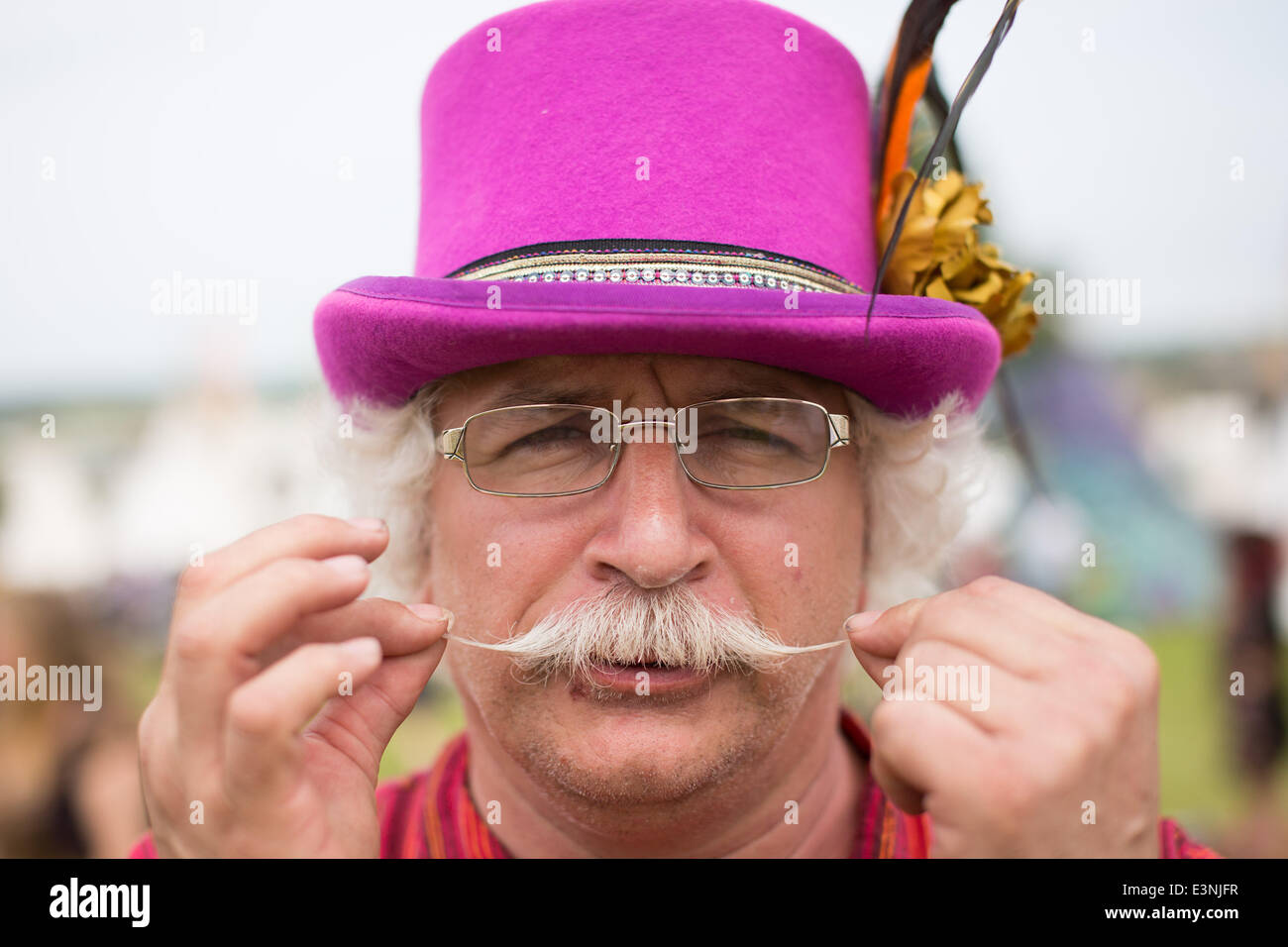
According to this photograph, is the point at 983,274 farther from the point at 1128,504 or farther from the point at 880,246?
the point at 1128,504

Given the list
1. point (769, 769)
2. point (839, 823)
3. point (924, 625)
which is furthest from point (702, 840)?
point (924, 625)

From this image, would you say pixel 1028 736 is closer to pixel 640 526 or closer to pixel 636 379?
pixel 640 526

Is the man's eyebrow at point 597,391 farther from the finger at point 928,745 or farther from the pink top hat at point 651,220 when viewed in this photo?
the finger at point 928,745

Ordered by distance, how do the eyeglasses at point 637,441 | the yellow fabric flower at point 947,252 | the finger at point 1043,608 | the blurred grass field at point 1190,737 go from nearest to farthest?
1. the finger at point 1043,608
2. the eyeglasses at point 637,441
3. the yellow fabric flower at point 947,252
4. the blurred grass field at point 1190,737

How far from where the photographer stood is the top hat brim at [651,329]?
1.58 m

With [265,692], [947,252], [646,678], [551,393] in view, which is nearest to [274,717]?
[265,692]

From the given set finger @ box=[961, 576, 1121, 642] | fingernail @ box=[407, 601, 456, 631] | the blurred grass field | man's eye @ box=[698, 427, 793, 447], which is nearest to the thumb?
finger @ box=[961, 576, 1121, 642]

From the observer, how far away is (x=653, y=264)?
5.62 ft

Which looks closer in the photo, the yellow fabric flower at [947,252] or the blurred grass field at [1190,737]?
the yellow fabric flower at [947,252]

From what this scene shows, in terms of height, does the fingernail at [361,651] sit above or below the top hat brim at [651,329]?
below

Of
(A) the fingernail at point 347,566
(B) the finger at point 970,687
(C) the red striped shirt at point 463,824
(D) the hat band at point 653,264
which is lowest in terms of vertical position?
(C) the red striped shirt at point 463,824

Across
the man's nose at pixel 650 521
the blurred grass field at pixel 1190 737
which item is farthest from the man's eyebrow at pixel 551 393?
the blurred grass field at pixel 1190 737

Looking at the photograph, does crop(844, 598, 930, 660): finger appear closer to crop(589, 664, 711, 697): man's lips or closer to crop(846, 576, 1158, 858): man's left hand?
crop(846, 576, 1158, 858): man's left hand

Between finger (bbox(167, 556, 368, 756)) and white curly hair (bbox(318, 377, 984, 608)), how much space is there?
644mm
